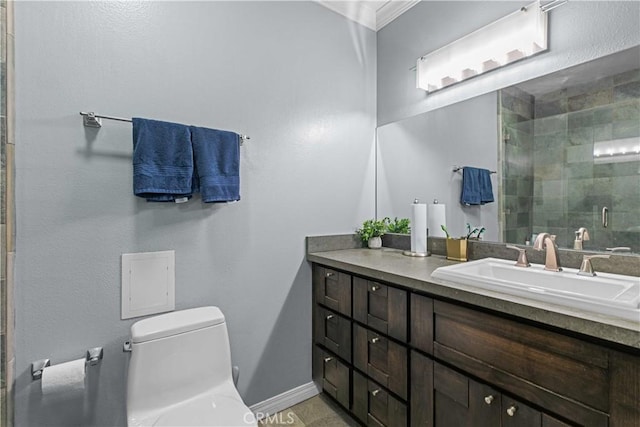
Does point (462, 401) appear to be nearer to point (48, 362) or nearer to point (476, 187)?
point (476, 187)

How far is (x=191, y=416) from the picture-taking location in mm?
1202

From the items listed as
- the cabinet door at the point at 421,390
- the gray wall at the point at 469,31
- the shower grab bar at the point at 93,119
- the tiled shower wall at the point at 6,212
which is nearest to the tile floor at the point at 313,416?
the cabinet door at the point at 421,390

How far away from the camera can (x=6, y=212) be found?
1158mm

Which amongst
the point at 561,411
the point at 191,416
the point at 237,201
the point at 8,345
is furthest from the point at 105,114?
the point at 561,411

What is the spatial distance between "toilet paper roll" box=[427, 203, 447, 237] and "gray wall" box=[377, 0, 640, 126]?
67 centimetres

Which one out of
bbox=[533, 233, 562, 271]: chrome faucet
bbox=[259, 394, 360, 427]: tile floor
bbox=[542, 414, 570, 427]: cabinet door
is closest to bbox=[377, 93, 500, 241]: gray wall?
bbox=[533, 233, 562, 271]: chrome faucet

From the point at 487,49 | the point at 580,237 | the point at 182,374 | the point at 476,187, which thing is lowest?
the point at 182,374

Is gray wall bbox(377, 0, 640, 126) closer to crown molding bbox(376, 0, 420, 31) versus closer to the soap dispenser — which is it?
crown molding bbox(376, 0, 420, 31)

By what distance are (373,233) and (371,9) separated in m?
1.69

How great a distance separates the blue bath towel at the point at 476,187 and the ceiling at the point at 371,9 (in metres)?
1.28

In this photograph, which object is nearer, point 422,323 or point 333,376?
point 422,323

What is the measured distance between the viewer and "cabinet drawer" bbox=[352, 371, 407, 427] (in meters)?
1.38

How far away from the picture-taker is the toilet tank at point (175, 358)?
1.24 meters

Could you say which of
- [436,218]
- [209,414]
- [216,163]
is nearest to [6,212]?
[216,163]
